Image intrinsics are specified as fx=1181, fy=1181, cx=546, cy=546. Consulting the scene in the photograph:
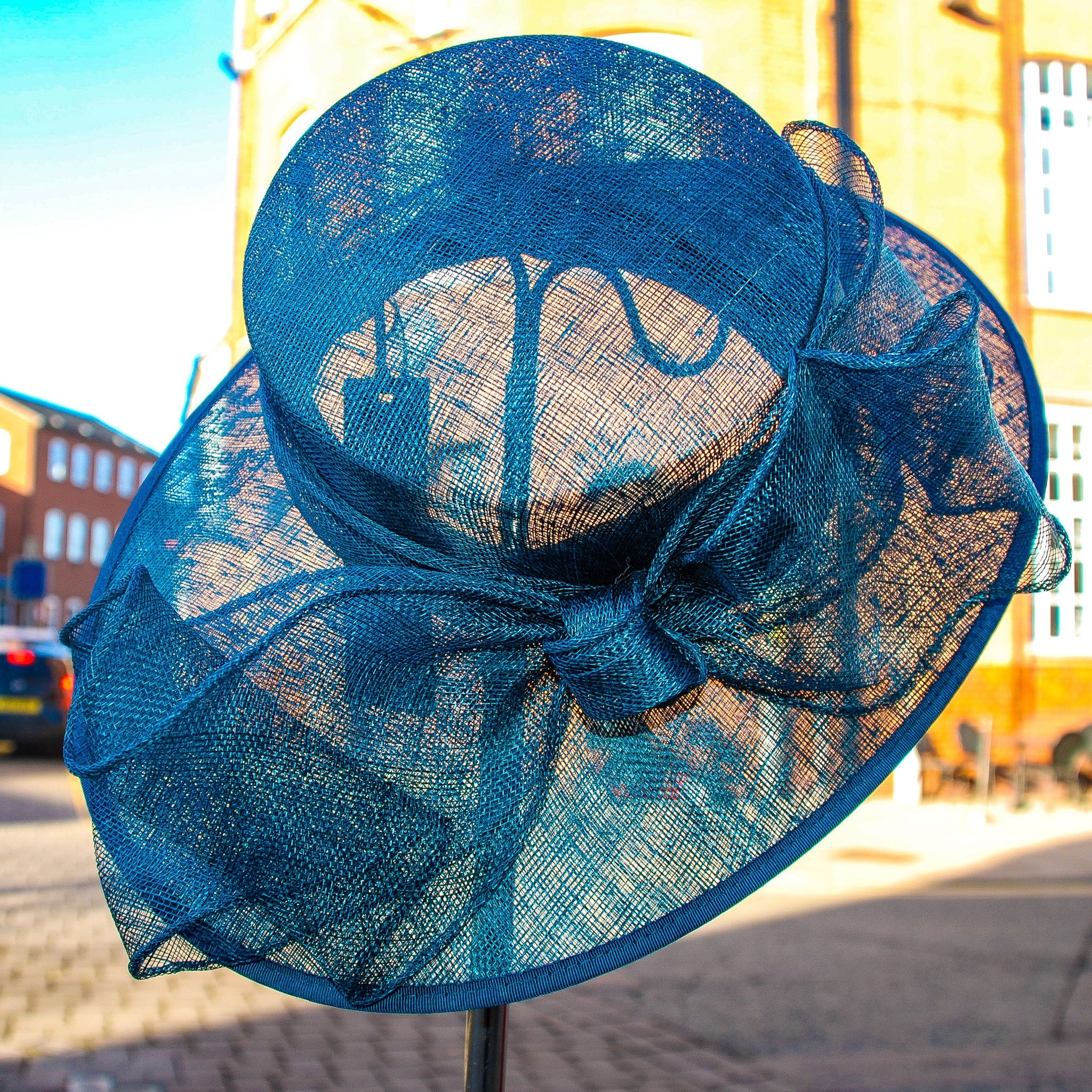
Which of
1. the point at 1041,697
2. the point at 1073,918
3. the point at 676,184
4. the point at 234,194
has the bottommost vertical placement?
the point at 1073,918

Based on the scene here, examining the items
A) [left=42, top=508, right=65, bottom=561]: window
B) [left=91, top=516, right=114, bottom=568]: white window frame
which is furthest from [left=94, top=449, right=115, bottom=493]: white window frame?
[left=42, top=508, right=65, bottom=561]: window

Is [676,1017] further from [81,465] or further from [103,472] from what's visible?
[103,472]

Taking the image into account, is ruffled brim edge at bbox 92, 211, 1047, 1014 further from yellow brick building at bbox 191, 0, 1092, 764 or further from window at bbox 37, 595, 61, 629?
window at bbox 37, 595, 61, 629

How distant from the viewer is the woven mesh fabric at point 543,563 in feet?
3.59

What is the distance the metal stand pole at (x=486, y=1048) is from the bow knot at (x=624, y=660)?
363mm

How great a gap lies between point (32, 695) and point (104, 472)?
48.5 metres

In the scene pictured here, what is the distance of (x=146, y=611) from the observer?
1.33 metres

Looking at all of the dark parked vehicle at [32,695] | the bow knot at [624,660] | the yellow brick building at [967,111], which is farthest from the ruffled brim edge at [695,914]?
the dark parked vehicle at [32,695]

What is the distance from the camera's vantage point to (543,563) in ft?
3.85

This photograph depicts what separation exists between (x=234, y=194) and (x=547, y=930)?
1503cm

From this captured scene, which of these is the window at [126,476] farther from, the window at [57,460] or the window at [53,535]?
the window at [53,535]

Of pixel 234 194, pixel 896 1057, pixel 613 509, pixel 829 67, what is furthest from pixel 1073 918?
pixel 234 194

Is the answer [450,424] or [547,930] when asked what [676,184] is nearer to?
[450,424]

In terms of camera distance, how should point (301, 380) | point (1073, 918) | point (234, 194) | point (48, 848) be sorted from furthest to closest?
point (234, 194), point (48, 848), point (1073, 918), point (301, 380)
